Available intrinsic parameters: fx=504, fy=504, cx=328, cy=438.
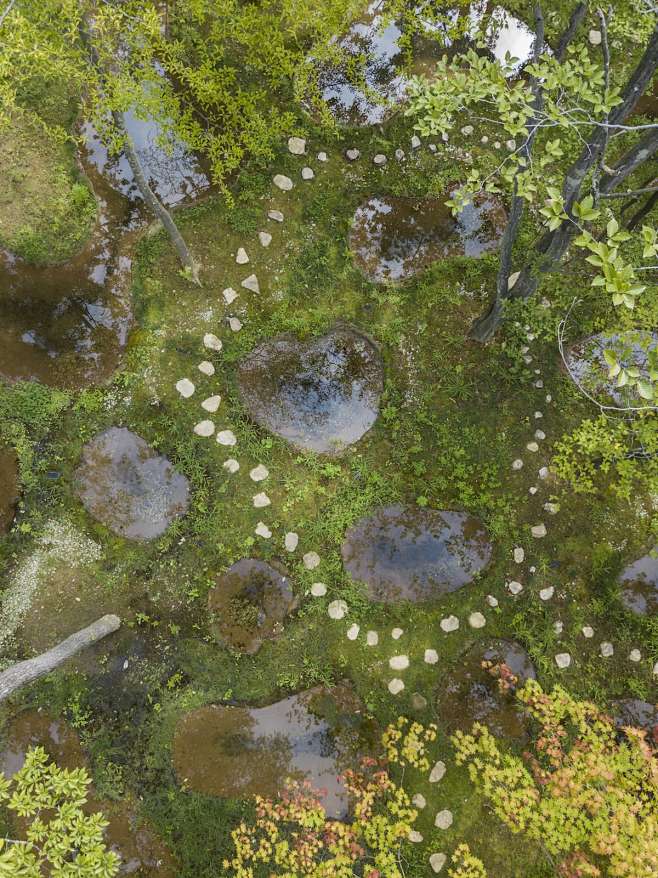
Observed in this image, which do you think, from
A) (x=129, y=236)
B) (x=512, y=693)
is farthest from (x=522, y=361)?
(x=129, y=236)

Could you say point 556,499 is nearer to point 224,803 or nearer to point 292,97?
point 224,803

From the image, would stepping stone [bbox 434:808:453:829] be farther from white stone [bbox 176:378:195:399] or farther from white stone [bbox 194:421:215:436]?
white stone [bbox 176:378:195:399]

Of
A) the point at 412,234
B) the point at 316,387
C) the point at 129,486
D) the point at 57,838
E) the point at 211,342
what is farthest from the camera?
the point at 412,234

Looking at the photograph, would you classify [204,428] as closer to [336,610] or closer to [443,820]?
[336,610]

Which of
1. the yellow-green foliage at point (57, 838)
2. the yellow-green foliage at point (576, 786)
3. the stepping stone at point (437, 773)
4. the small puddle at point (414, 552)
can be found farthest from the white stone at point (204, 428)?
the stepping stone at point (437, 773)

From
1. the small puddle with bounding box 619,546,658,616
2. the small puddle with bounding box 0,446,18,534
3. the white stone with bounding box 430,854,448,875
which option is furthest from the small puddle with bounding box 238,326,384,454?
the white stone with bounding box 430,854,448,875

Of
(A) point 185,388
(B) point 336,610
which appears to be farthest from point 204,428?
(B) point 336,610

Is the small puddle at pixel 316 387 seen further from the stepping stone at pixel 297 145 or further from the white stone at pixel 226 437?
the stepping stone at pixel 297 145
